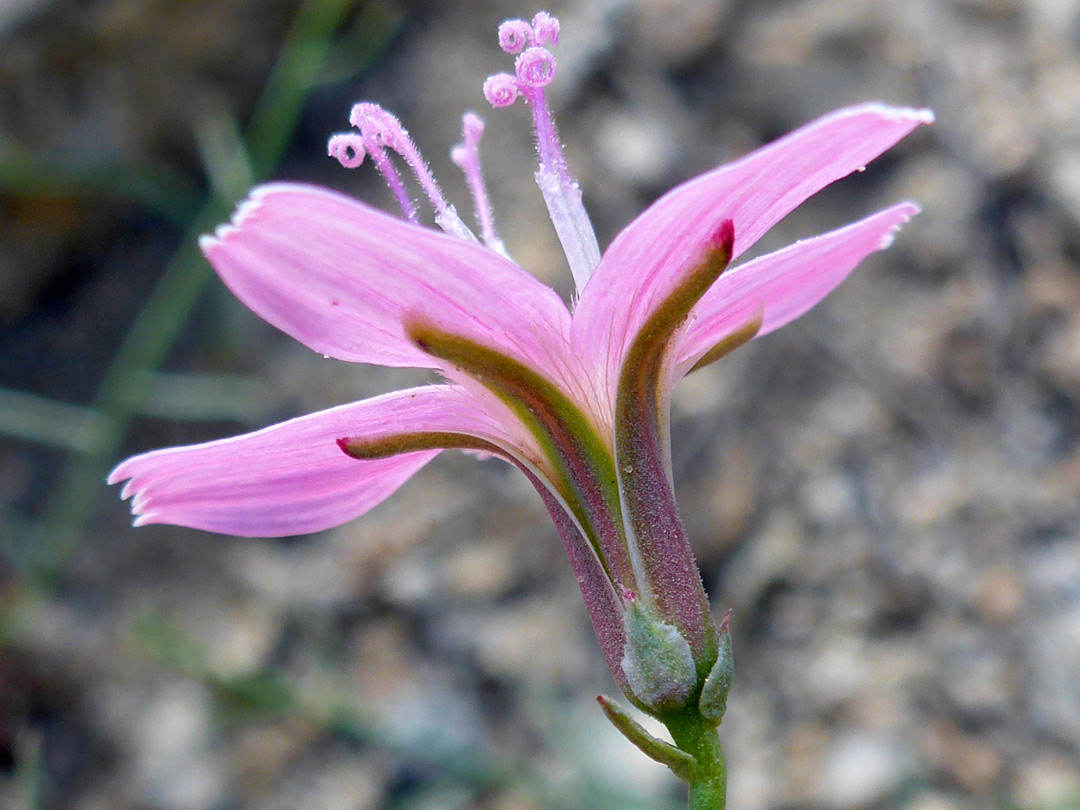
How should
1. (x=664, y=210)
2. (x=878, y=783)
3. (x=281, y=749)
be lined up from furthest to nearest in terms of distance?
(x=281, y=749) → (x=878, y=783) → (x=664, y=210)

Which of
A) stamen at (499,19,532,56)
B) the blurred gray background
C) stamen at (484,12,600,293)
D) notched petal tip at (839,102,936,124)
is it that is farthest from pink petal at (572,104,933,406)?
the blurred gray background

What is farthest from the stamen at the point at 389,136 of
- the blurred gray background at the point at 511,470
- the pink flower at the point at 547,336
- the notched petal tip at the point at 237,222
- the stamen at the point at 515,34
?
the blurred gray background at the point at 511,470

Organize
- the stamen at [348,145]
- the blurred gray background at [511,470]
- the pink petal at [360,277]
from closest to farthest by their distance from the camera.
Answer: the pink petal at [360,277], the stamen at [348,145], the blurred gray background at [511,470]

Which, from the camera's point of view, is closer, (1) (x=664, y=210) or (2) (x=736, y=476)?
(1) (x=664, y=210)

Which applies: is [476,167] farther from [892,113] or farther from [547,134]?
[892,113]

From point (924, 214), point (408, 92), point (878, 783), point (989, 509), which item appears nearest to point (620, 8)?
point (408, 92)

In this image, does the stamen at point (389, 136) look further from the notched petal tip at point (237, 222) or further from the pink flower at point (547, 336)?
the notched petal tip at point (237, 222)

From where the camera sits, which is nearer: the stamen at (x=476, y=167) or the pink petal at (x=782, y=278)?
the pink petal at (x=782, y=278)

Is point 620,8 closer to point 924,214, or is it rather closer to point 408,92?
point 408,92
